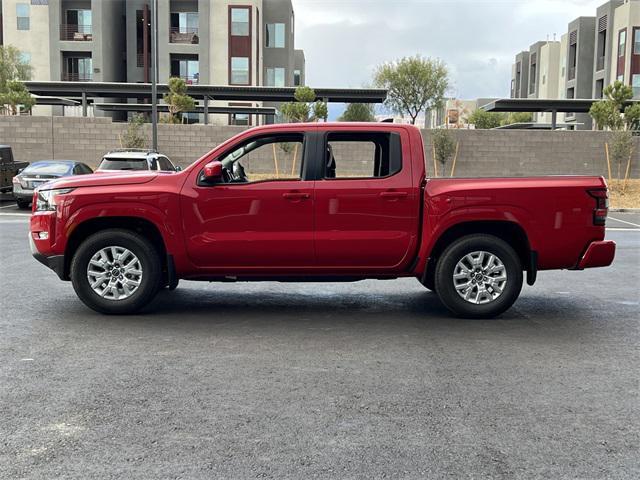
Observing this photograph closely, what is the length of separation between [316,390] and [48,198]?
4176 mm

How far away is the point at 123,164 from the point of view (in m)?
17.1

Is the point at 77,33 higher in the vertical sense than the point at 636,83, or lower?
higher

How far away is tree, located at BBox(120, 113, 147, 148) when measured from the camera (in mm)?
31375

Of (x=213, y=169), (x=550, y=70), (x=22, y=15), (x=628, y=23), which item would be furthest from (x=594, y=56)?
(x=213, y=169)

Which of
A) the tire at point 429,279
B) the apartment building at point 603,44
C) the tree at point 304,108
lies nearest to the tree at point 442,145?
the tree at point 304,108

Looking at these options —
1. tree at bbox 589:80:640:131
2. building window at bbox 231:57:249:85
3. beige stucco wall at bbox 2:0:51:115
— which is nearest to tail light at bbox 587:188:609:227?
tree at bbox 589:80:640:131

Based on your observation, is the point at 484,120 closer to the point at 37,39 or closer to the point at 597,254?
the point at 37,39

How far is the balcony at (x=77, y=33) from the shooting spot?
5228cm

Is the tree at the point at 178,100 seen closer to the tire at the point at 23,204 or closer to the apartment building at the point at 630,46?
the tire at the point at 23,204

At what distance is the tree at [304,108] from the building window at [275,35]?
2592cm

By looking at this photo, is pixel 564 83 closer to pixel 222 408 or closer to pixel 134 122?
pixel 134 122

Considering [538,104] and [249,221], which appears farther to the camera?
[538,104]

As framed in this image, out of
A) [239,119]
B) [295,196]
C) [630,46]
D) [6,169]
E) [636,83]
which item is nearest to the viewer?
[295,196]

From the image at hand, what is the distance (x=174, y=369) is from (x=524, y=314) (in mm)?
4229
